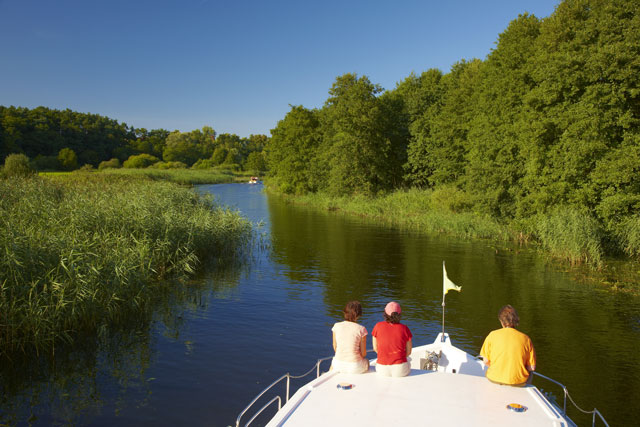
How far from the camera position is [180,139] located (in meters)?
180

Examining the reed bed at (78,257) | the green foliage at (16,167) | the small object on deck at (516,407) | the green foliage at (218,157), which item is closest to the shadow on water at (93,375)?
the reed bed at (78,257)

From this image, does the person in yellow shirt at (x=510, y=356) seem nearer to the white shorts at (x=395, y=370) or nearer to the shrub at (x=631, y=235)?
the white shorts at (x=395, y=370)

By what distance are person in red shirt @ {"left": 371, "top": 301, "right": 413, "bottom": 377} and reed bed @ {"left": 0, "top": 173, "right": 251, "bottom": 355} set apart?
27.6ft

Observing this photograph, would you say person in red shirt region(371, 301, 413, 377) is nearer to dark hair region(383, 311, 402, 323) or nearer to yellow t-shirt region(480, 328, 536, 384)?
dark hair region(383, 311, 402, 323)

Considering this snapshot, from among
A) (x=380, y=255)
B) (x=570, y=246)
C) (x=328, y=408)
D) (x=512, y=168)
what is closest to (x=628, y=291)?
(x=570, y=246)

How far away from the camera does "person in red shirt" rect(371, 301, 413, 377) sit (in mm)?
6500

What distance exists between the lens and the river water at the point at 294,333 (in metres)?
9.07

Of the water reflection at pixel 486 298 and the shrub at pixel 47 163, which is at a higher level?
the shrub at pixel 47 163

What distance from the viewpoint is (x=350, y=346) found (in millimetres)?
6824

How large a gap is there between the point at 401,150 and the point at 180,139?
475ft

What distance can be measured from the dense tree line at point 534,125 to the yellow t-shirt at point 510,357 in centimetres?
2003

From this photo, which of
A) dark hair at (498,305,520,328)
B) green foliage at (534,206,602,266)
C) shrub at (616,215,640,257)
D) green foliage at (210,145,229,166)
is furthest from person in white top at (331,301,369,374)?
green foliage at (210,145,229,166)

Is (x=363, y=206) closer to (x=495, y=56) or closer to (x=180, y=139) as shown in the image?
(x=495, y=56)

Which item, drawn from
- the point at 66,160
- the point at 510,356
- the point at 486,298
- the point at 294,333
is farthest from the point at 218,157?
the point at 510,356
